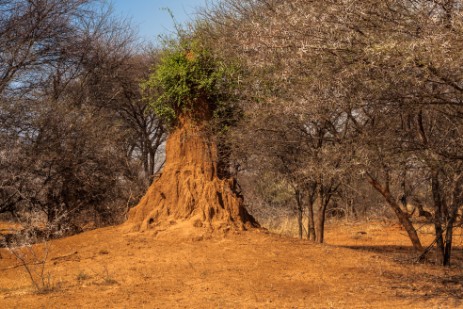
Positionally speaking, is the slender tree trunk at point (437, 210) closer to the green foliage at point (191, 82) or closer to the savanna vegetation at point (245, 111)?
the savanna vegetation at point (245, 111)

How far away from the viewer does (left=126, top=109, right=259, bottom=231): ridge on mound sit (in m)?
10.7

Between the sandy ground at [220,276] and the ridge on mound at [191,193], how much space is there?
0.47 m

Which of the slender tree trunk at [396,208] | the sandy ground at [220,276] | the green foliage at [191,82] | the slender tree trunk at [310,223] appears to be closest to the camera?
the sandy ground at [220,276]

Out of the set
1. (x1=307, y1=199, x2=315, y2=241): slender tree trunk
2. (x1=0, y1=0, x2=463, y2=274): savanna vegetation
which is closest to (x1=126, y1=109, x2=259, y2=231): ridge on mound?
(x1=0, y1=0, x2=463, y2=274): savanna vegetation

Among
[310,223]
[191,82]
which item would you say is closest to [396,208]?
[191,82]

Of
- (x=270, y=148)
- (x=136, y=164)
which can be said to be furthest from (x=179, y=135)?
(x=136, y=164)

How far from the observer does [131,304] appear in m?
6.94

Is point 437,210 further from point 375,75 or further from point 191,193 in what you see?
point 191,193

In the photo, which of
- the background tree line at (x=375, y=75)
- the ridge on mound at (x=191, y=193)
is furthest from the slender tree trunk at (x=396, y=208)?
the ridge on mound at (x=191, y=193)

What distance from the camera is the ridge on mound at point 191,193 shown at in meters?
10.7

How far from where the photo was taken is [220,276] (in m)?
8.25

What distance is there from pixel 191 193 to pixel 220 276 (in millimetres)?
2861

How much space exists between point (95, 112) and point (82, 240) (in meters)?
6.78

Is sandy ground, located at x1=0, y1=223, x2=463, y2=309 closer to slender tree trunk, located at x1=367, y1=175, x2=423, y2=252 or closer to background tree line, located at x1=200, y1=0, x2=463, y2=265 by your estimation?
slender tree trunk, located at x1=367, y1=175, x2=423, y2=252
